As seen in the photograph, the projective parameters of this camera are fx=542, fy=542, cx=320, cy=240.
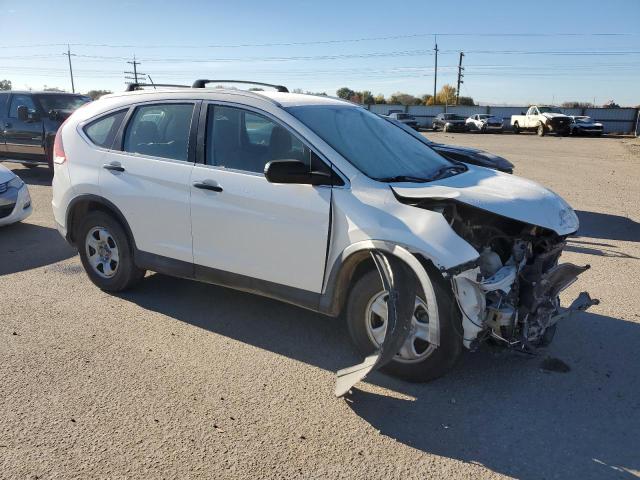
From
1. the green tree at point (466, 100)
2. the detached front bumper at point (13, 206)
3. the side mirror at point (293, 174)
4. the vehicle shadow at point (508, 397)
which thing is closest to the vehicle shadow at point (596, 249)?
the vehicle shadow at point (508, 397)

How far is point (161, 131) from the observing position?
4754mm

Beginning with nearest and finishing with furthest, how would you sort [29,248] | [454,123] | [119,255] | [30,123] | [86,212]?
[119,255] < [86,212] < [29,248] < [30,123] < [454,123]

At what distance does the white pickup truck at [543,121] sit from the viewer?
35875 millimetres

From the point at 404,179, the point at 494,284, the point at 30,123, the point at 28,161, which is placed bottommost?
the point at 28,161

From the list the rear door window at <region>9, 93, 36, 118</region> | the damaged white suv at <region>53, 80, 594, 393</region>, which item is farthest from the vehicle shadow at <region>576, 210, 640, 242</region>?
the rear door window at <region>9, 93, 36, 118</region>

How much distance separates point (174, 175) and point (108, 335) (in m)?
1.41

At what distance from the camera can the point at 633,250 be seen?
22.9 feet

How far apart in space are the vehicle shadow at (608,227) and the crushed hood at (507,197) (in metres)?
3.94

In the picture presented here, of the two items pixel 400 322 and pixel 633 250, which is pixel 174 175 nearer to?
pixel 400 322

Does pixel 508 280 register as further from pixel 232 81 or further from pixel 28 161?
pixel 28 161

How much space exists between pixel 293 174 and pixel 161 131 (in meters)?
1.64

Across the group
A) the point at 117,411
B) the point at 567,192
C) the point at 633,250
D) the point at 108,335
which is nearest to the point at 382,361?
the point at 117,411

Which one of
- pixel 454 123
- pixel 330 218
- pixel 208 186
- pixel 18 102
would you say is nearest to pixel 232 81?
pixel 208 186

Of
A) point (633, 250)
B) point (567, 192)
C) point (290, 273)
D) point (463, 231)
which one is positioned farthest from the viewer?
point (567, 192)
